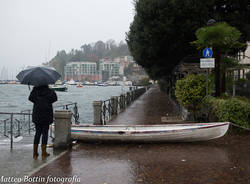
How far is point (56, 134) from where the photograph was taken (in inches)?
286

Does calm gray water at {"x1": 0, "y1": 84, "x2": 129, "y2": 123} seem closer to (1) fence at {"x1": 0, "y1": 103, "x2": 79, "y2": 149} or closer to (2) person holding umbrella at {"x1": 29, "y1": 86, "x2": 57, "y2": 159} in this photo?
(1) fence at {"x1": 0, "y1": 103, "x2": 79, "y2": 149}

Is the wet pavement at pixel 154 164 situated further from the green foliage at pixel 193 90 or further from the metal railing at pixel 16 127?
the green foliage at pixel 193 90

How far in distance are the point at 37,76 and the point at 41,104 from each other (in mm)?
704

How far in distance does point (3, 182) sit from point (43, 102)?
6.74 ft

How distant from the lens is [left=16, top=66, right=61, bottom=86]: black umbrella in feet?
20.1

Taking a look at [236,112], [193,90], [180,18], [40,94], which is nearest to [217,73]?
[193,90]

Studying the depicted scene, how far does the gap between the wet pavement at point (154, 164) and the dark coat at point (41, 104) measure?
1109 mm

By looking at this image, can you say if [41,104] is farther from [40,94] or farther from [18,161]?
[18,161]

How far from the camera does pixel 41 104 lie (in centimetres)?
621

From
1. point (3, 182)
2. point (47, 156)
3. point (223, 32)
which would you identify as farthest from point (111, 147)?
point (223, 32)

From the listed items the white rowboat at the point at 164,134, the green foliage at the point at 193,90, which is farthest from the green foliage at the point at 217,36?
the white rowboat at the point at 164,134

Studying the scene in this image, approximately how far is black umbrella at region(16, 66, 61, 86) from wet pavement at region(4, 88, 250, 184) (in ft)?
6.55

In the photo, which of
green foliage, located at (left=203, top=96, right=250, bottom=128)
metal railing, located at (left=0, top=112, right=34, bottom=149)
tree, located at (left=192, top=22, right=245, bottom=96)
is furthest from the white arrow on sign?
metal railing, located at (left=0, top=112, right=34, bottom=149)

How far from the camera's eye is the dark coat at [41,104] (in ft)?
20.4
